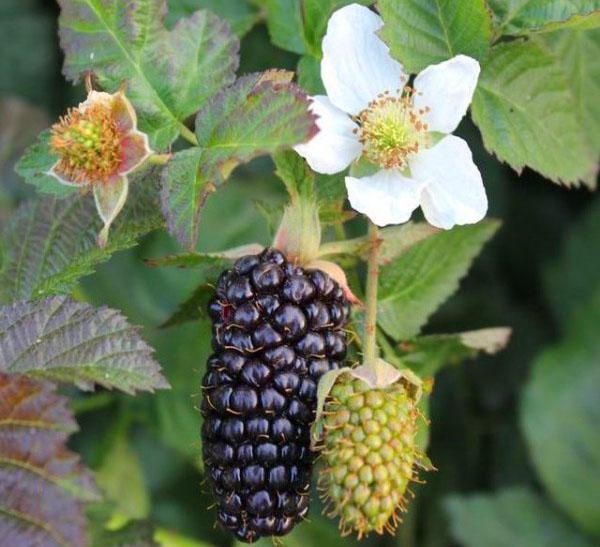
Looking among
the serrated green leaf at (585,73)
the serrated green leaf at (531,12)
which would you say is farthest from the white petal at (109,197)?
the serrated green leaf at (585,73)

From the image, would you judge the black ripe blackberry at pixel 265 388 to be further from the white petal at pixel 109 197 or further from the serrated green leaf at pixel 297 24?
the serrated green leaf at pixel 297 24

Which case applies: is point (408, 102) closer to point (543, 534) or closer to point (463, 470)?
point (543, 534)

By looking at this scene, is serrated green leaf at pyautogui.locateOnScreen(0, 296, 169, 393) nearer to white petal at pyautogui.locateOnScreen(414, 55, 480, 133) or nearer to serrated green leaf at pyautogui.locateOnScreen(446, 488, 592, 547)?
white petal at pyautogui.locateOnScreen(414, 55, 480, 133)

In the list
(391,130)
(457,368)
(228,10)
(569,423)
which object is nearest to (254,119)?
(391,130)

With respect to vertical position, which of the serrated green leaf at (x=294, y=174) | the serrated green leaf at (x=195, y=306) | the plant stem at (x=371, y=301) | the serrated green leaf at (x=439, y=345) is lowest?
the serrated green leaf at (x=439, y=345)

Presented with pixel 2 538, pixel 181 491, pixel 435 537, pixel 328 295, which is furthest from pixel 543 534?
pixel 2 538

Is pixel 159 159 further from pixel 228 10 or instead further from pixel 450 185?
pixel 228 10
